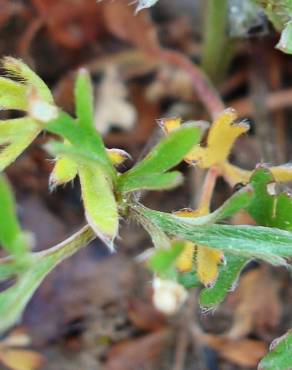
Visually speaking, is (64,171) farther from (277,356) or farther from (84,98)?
(277,356)

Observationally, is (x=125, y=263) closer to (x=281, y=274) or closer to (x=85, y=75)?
(x=281, y=274)

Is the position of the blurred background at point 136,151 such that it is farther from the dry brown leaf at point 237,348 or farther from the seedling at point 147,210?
the seedling at point 147,210

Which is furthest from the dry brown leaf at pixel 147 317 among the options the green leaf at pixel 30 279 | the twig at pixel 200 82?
the green leaf at pixel 30 279

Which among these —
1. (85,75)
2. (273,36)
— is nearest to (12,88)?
(85,75)

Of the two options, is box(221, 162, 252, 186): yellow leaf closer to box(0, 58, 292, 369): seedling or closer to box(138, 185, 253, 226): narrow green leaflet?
box(0, 58, 292, 369): seedling

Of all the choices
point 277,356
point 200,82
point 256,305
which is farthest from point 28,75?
point 256,305

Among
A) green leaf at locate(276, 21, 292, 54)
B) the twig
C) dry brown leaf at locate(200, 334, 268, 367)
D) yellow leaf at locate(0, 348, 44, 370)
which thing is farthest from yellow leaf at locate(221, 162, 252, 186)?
yellow leaf at locate(0, 348, 44, 370)
